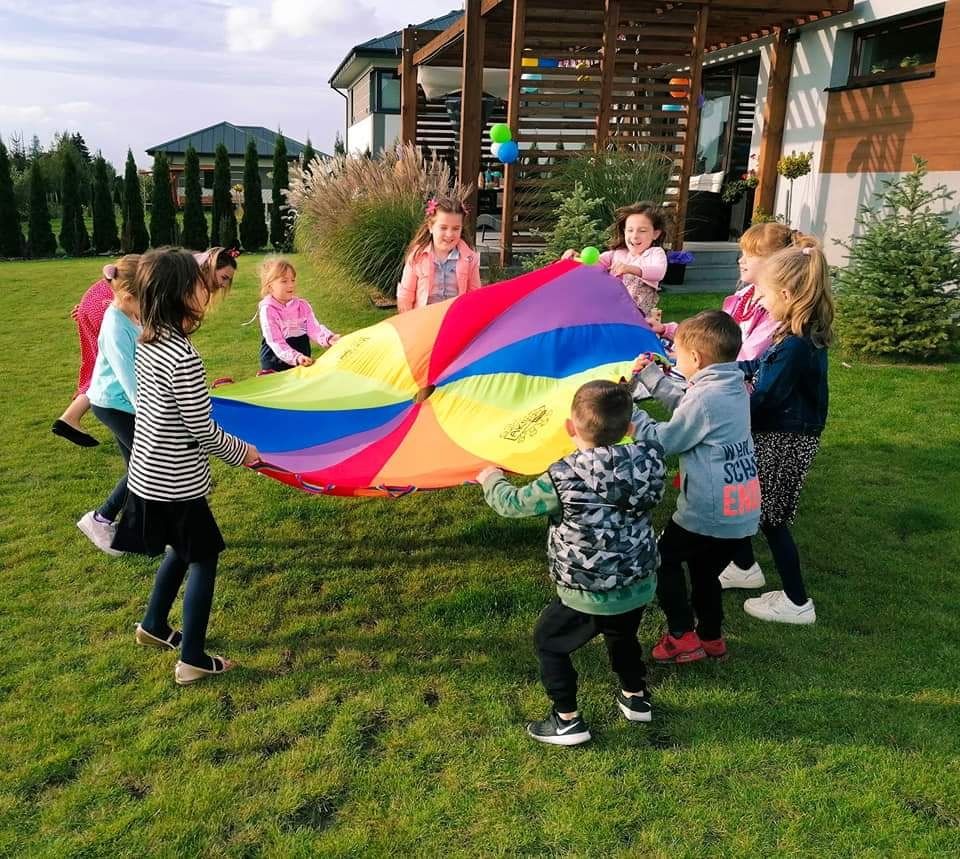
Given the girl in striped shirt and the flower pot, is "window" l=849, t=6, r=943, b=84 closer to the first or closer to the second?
the flower pot

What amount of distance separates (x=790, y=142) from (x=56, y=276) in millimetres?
11783

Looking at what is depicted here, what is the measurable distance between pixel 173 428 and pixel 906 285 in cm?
628

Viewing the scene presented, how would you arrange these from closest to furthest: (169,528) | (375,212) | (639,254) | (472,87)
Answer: (169,528), (639,254), (375,212), (472,87)

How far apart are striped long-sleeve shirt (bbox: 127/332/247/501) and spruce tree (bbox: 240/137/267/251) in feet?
59.5

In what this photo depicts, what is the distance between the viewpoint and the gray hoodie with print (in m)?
2.72

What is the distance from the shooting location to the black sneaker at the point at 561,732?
8.35 ft

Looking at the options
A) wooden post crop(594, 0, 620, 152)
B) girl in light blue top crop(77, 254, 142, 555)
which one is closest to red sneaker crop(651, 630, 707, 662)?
girl in light blue top crop(77, 254, 142, 555)

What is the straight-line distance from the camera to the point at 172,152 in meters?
34.7

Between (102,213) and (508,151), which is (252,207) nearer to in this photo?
(102,213)

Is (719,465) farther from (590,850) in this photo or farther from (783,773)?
(590,850)

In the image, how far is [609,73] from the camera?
9195 mm

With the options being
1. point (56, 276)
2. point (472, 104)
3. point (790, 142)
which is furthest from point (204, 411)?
point (56, 276)

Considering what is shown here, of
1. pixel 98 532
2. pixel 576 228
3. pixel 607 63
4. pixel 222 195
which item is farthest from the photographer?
pixel 222 195

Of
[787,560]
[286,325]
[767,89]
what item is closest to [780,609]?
[787,560]
